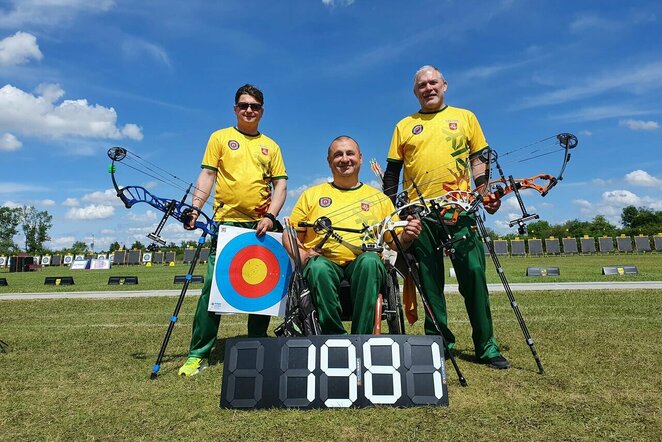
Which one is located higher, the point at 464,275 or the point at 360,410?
the point at 464,275

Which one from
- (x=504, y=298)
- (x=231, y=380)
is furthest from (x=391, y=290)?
(x=504, y=298)

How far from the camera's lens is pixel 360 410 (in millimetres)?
2672

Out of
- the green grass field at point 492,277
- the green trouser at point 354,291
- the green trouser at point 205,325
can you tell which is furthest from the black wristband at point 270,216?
the green grass field at point 492,277

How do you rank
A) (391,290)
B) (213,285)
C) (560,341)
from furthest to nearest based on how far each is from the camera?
(560,341)
(213,285)
(391,290)

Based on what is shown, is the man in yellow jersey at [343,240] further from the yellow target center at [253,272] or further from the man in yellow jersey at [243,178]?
the man in yellow jersey at [243,178]

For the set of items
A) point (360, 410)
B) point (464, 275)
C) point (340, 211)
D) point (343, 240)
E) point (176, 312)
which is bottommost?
point (360, 410)

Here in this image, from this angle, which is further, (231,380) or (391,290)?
(391,290)

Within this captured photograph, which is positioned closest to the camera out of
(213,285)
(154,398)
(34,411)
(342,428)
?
(342,428)

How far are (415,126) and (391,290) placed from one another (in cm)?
166

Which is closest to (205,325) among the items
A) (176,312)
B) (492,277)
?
(176,312)

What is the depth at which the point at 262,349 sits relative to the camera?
2914 mm

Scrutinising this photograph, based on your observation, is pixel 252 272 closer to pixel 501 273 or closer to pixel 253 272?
pixel 253 272

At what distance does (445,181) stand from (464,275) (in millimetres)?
906

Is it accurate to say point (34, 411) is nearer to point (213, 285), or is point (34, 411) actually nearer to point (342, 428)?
point (213, 285)
